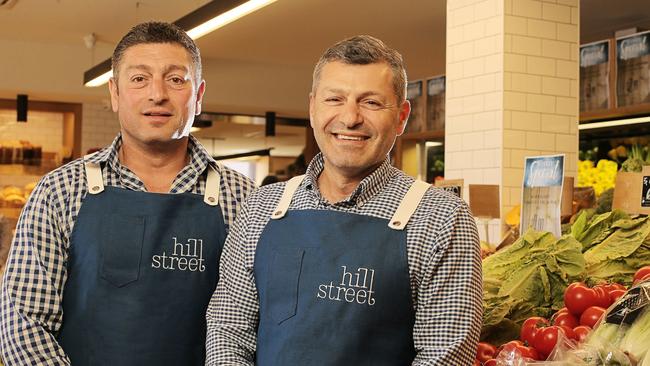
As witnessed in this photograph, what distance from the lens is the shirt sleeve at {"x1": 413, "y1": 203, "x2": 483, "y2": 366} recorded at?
1825mm

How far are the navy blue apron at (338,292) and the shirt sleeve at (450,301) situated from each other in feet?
0.15

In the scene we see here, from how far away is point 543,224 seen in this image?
11.6ft

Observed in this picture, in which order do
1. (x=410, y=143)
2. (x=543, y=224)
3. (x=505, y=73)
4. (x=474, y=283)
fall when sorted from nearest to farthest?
(x=474, y=283) → (x=543, y=224) → (x=505, y=73) → (x=410, y=143)

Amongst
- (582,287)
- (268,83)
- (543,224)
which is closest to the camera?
(582,287)

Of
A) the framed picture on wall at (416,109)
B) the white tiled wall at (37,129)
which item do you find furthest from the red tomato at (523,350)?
the white tiled wall at (37,129)

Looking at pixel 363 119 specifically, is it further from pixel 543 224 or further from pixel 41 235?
pixel 543 224

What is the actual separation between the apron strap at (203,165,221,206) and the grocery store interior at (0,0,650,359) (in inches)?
59.3

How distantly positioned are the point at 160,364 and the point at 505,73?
3.58 meters

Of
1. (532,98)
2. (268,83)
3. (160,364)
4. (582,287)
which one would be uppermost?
(268,83)

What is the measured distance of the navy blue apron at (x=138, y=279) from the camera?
2143mm

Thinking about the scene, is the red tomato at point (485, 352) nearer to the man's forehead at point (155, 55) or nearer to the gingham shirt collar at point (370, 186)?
the gingham shirt collar at point (370, 186)

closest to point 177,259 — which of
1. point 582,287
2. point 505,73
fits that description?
point 582,287

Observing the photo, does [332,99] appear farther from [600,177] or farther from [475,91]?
[600,177]

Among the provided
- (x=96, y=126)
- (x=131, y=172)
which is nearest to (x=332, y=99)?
(x=131, y=172)
